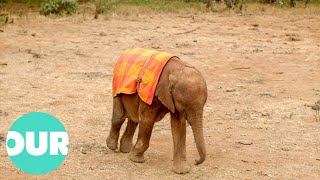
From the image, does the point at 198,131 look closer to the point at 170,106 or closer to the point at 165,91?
the point at 170,106

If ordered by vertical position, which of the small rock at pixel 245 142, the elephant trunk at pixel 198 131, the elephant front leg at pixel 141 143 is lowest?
the small rock at pixel 245 142

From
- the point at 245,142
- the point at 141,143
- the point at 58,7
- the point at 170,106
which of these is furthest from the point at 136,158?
the point at 58,7

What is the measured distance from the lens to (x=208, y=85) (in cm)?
885

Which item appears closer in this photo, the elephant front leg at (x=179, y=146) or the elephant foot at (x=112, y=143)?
the elephant front leg at (x=179, y=146)

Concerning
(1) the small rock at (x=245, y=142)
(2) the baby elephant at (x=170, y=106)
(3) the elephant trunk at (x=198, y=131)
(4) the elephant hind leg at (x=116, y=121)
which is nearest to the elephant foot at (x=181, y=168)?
(2) the baby elephant at (x=170, y=106)

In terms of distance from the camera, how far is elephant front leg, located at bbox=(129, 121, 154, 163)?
5219mm

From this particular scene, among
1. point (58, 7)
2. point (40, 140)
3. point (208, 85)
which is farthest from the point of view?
point (58, 7)

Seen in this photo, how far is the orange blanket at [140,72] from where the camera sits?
5039 millimetres

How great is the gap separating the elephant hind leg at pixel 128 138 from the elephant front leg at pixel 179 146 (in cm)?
64

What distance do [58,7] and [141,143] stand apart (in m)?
11.5

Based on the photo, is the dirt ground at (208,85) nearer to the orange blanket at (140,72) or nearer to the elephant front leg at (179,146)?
the elephant front leg at (179,146)

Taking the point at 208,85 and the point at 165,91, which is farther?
the point at 208,85

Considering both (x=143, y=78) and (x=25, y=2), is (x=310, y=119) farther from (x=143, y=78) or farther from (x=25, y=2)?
(x=25, y=2)

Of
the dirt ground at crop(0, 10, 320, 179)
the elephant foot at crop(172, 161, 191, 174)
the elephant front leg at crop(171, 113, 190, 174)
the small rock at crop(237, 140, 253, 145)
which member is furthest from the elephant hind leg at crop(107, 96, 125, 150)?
the small rock at crop(237, 140, 253, 145)
